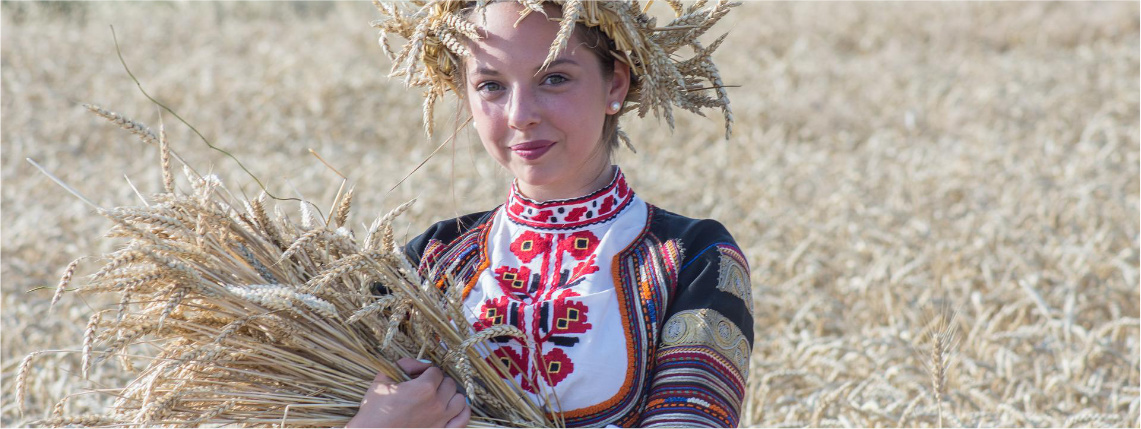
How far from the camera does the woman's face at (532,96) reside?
2.03 m

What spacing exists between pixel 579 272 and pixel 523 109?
0.33 meters

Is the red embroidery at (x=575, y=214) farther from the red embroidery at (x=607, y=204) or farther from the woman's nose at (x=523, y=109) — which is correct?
the woman's nose at (x=523, y=109)

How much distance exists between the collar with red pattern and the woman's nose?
199 mm

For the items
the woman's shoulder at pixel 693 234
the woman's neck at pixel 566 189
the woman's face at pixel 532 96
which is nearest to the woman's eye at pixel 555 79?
the woman's face at pixel 532 96

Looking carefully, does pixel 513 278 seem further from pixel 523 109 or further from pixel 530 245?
pixel 523 109

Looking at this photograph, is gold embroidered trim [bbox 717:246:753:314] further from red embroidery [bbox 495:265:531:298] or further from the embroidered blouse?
red embroidery [bbox 495:265:531:298]

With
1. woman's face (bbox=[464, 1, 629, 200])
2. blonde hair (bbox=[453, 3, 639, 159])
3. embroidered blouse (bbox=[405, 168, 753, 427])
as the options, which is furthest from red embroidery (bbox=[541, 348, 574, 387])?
blonde hair (bbox=[453, 3, 639, 159])

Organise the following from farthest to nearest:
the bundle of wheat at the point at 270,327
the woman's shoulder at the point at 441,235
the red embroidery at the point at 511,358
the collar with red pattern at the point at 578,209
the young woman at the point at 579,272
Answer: the woman's shoulder at the point at 441,235 < the collar with red pattern at the point at 578,209 < the red embroidery at the point at 511,358 < the young woman at the point at 579,272 < the bundle of wheat at the point at 270,327

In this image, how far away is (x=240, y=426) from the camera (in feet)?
6.37

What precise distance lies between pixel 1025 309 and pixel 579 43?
2792mm

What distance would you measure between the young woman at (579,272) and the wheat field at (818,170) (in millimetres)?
237

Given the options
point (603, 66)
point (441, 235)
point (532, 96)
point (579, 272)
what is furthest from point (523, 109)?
point (441, 235)

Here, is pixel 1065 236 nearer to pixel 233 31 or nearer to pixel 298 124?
pixel 298 124

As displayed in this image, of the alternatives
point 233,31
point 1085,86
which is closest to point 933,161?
point 1085,86
